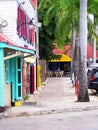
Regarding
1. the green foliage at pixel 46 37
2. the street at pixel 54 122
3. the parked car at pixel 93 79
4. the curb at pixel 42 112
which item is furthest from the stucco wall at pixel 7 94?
the green foliage at pixel 46 37

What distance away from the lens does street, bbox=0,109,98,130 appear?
1303 cm

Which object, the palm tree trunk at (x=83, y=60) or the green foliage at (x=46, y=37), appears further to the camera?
the green foliage at (x=46, y=37)

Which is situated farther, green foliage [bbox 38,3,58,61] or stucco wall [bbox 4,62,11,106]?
green foliage [bbox 38,3,58,61]

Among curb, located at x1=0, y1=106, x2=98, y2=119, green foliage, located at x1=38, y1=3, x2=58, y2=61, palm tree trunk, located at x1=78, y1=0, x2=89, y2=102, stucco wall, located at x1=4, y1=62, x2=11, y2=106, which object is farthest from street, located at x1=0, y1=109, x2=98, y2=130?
green foliage, located at x1=38, y1=3, x2=58, y2=61

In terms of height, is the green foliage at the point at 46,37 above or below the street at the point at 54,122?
above

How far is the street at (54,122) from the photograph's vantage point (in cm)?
1303

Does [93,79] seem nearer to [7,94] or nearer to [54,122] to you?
[7,94]

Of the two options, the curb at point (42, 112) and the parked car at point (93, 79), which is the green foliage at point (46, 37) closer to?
the parked car at point (93, 79)

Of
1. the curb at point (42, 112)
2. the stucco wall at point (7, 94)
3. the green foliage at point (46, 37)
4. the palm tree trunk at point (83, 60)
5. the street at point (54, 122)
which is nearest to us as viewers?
the street at point (54, 122)

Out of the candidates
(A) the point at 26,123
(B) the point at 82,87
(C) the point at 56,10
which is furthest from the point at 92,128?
(C) the point at 56,10

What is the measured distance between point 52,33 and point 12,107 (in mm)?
33575

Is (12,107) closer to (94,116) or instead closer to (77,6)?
(94,116)

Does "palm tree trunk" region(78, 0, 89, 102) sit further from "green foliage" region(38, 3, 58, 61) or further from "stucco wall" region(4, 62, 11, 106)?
"green foliage" region(38, 3, 58, 61)

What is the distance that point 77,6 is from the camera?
86.1 feet
